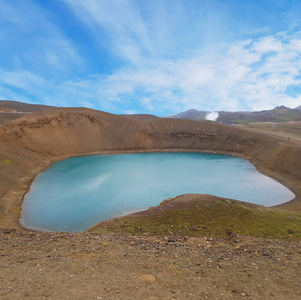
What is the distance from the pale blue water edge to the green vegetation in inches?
158

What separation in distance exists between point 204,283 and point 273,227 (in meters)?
9.31

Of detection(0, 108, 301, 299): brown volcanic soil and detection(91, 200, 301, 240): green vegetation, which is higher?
detection(0, 108, 301, 299): brown volcanic soil

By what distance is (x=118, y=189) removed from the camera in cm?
2355

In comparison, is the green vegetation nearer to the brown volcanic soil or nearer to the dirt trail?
the brown volcanic soil

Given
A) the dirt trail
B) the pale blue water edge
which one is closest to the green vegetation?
the dirt trail

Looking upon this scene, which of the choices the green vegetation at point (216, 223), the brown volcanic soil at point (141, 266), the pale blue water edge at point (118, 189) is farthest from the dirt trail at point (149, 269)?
the pale blue water edge at point (118, 189)

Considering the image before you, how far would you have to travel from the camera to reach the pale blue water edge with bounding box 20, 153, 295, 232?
675 inches

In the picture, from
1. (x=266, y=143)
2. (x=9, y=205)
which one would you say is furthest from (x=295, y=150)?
(x=9, y=205)

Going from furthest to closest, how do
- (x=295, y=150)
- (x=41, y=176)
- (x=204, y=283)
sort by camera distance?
(x=295, y=150) → (x=41, y=176) → (x=204, y=283)

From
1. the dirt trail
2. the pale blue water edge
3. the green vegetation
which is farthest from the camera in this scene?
the pale blue water edge

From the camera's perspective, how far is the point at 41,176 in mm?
29609

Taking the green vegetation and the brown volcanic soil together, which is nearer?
the brown volcanic soil

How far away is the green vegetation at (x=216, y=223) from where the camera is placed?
12.1m

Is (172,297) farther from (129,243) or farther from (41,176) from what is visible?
(41,176)
